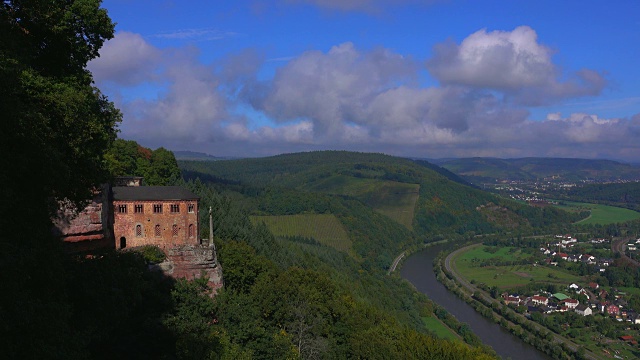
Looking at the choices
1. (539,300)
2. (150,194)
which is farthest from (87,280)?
(539,300)

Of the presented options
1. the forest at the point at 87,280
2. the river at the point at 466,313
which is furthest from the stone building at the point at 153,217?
the river at the point at 466,313

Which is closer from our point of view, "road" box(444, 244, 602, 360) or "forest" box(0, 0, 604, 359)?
"forest" box(0, 0, 604, 359)

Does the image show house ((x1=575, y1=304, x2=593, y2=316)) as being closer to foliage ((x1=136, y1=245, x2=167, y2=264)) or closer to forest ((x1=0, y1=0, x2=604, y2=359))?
forest ((x1=0, y1=0, x2=604, y2=359))

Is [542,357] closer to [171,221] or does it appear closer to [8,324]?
[171,221]

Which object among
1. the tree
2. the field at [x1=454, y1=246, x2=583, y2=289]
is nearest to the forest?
the tree

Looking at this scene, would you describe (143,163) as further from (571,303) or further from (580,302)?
(580,302)

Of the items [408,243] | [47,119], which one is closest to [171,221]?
[47,119]

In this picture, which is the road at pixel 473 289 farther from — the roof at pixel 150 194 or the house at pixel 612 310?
the roof at pixel 150 194
